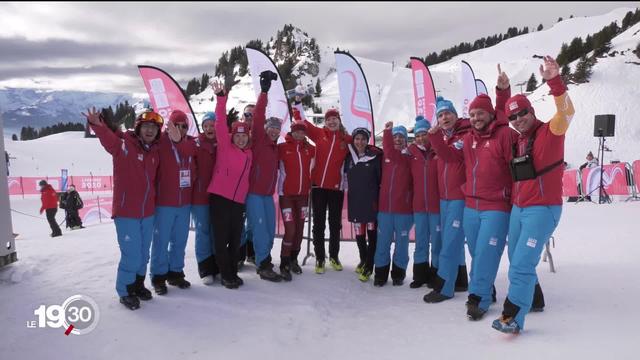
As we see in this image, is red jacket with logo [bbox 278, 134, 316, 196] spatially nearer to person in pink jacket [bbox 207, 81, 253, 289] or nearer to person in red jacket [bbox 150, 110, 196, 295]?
person in pink jacket [bbox 207, 81, 253, 289]

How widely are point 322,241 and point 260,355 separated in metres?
2.24

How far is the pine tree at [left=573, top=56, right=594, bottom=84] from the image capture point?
28.7 metres

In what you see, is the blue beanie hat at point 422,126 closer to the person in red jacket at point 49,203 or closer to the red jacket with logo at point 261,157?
the red jacket with logo at point 261,157

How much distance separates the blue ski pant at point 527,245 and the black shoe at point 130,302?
10.5ft

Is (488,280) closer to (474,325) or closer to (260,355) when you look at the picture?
(474,325)

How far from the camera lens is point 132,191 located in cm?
384

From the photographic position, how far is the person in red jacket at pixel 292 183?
5.10m

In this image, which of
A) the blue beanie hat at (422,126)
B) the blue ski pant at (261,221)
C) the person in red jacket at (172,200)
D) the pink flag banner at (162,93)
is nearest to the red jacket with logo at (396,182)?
the blue beanie hat at (422,126)

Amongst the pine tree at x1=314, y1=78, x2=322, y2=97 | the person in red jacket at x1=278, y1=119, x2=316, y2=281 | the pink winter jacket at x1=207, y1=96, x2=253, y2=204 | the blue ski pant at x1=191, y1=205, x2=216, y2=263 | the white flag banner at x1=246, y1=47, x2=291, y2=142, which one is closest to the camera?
the pink winter jacket at x1=207, y1=96, x2=253, y2=204

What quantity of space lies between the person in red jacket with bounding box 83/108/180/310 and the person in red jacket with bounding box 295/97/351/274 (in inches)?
75.2

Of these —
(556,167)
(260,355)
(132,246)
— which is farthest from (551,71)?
(132,246)

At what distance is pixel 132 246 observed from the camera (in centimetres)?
383

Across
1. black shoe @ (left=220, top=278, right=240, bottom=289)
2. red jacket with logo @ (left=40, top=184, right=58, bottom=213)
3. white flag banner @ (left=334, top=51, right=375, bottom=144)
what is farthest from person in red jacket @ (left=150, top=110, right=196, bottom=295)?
red jacket with logo @ (left=40, top=184, right=58, bottom=213)

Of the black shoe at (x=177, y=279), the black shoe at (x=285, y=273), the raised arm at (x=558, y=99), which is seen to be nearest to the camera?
the raised arm at (x=558, y=99)
